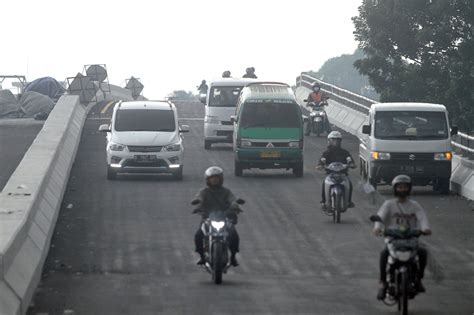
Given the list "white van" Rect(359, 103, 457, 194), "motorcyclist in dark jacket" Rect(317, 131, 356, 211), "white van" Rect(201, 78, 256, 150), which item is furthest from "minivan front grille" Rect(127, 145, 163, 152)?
"white van" Rect(201, 78, 256, 150)

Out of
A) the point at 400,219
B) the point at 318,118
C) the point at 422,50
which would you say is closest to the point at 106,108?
the point at 422,50

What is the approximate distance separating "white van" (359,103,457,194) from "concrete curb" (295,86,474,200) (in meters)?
0.47

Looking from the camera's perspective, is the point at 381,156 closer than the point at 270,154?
Yes

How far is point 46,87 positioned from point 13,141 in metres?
29.4

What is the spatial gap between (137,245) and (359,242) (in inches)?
152

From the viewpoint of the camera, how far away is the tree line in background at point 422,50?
181ft

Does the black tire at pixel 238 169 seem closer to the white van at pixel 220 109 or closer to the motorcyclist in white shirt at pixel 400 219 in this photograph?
the white van at pixel 220 109

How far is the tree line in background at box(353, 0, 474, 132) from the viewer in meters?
55.3

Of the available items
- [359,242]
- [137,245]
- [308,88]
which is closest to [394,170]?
[359,242]

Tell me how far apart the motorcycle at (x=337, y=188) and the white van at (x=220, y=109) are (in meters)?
17.0

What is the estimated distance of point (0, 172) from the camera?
36438 mm

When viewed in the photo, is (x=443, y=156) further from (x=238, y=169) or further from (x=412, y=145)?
(x=238, y=169)

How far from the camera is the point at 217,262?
19797mm

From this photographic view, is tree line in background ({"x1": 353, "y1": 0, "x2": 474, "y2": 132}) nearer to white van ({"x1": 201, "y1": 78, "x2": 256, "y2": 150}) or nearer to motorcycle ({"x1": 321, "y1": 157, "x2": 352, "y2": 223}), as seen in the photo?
white van ({"x1": 201, "y1": 78, "x2": 256, "y2": 150})
